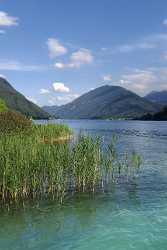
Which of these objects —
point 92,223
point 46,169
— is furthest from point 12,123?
point 92,223

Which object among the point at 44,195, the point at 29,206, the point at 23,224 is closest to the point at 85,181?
the point at 44,195

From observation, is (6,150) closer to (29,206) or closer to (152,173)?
(29,206)

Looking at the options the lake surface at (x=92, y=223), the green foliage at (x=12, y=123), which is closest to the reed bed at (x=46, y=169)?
the lake surface at (x=92, y=223)

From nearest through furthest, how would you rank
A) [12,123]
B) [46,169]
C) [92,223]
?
[92,223], [46,169], [12,123]

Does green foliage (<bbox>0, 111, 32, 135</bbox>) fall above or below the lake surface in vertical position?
above

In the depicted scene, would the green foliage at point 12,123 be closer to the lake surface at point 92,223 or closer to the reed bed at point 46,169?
the reed bed at point 46,169

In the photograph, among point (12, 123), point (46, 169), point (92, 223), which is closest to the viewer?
point (92, 223)

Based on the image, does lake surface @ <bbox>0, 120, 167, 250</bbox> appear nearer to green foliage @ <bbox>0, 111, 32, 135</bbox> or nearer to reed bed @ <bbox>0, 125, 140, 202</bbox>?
reed bed @ <bbox>0, 125, 140, 202</bbox>

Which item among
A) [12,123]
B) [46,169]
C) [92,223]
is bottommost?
[92,223]

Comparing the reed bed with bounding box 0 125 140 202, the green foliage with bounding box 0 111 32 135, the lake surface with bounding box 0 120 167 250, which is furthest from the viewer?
the green foliage with bounding box 0 111 32 135

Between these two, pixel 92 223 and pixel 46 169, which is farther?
pixel 46 169

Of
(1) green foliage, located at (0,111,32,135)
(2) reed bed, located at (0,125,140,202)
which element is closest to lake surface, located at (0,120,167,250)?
(2) reed bed, located at (0,125,140,202)

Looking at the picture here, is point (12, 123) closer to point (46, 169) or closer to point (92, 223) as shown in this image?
point (46, 169)

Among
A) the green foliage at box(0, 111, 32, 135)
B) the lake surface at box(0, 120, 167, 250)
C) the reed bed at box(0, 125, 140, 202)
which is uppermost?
the green foliage at box(0, 111, 32, 135)
